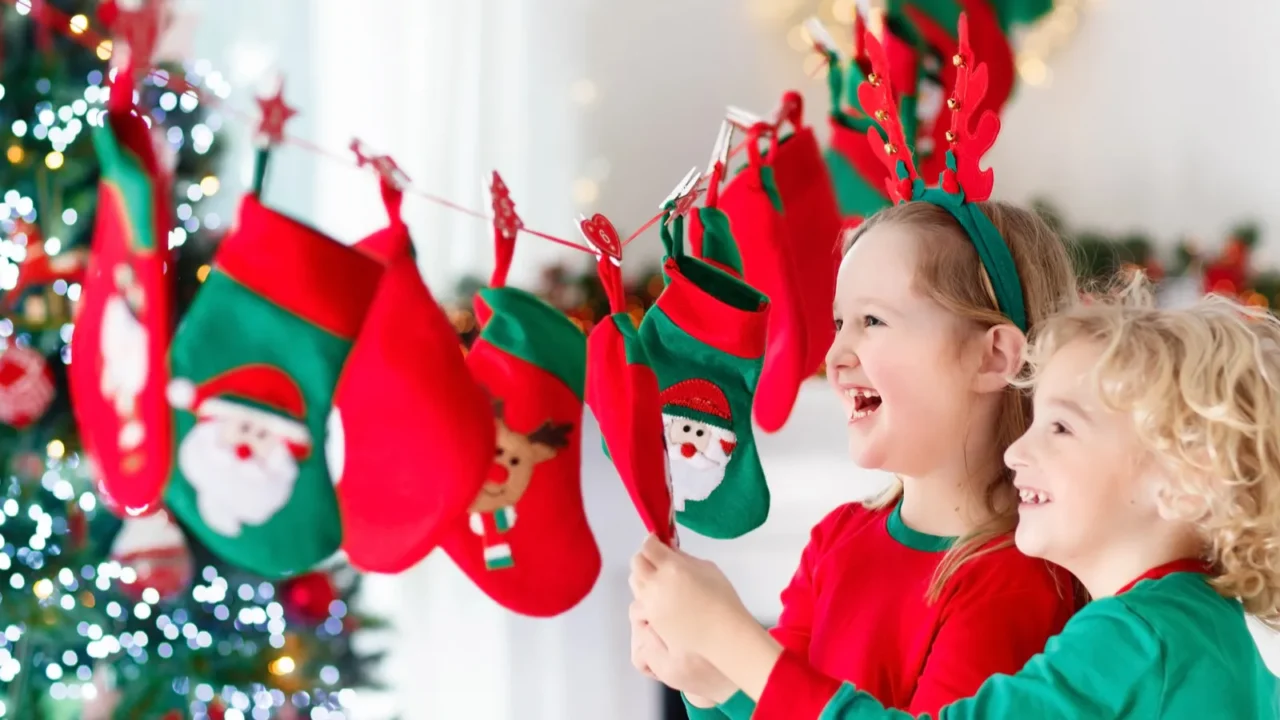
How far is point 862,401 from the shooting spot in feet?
4.07

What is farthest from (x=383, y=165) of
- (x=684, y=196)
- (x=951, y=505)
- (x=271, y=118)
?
(x=951, y=505)

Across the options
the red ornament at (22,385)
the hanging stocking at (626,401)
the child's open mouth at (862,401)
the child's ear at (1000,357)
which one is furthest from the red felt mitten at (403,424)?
the red ornament at (22,385)

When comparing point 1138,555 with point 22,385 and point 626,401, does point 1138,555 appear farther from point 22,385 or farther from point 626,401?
point 22,385

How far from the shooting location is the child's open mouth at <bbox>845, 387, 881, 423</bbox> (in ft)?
4.04

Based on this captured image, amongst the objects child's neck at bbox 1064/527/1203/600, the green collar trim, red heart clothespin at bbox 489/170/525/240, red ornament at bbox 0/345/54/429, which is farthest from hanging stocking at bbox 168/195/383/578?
red ornament at bbox 0/345/54/429

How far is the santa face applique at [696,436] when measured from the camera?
135cm

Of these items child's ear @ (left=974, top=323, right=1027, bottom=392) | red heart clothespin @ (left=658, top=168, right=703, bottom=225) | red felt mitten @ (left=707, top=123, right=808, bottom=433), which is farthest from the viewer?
red felt mitten @ (left=707, top=123, right=808, bottom=433)

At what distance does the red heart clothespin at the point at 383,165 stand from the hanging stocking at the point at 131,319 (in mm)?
175

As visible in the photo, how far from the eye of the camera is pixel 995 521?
1.20m

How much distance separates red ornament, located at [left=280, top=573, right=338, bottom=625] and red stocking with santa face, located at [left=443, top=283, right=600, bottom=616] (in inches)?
38.1

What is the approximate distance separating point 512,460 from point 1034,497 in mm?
504

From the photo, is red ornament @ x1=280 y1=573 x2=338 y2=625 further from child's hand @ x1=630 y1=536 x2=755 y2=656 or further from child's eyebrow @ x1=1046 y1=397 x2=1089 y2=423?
child's eyebrow @ x1=1046 y1=397 x2=1089 y2=423

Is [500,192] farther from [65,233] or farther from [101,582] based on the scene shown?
[101,582]

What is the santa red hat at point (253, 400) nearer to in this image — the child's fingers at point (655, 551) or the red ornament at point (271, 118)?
the red ornament at point (271, 118)
